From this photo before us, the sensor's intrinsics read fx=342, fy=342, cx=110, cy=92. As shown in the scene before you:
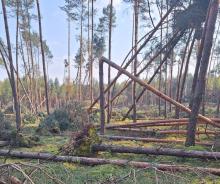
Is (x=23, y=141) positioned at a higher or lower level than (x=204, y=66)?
lower

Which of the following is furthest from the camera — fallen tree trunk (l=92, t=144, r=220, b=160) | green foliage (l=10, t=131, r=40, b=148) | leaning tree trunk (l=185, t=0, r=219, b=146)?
green foliage (l=10, t=131, r=40, b=148)

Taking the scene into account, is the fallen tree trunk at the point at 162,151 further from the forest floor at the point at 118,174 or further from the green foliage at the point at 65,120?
the green foliage at the point at 65,120

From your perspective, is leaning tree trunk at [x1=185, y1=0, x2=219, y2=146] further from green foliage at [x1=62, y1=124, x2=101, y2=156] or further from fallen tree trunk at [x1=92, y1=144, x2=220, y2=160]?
green foliage at [x1=62, y1=124, x2=101, y2=156]

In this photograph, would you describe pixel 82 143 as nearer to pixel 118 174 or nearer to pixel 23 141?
pixel 118 174

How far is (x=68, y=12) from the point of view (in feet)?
92.9

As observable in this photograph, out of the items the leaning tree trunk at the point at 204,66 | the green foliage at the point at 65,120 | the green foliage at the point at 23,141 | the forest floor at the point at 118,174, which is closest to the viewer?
the forest floor at the point at 118,174

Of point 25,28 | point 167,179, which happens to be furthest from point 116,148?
point 25,28

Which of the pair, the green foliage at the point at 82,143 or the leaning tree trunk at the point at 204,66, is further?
the leaning tree trunk at the point at 204,66

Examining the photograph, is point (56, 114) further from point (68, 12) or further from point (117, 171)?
point (68, 12)

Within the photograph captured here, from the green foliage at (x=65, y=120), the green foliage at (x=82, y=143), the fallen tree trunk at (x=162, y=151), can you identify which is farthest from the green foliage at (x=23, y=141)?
the green foliage at (x=65, y=120)

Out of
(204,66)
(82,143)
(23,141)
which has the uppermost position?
(204,66)

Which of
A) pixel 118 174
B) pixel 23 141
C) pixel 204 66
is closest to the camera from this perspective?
pixel 118 174

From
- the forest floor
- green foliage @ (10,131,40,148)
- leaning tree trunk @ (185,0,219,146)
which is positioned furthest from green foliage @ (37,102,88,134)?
leaning tree trunk @ (185,0,219,146)

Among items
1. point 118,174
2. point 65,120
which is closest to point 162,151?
point 118,174
